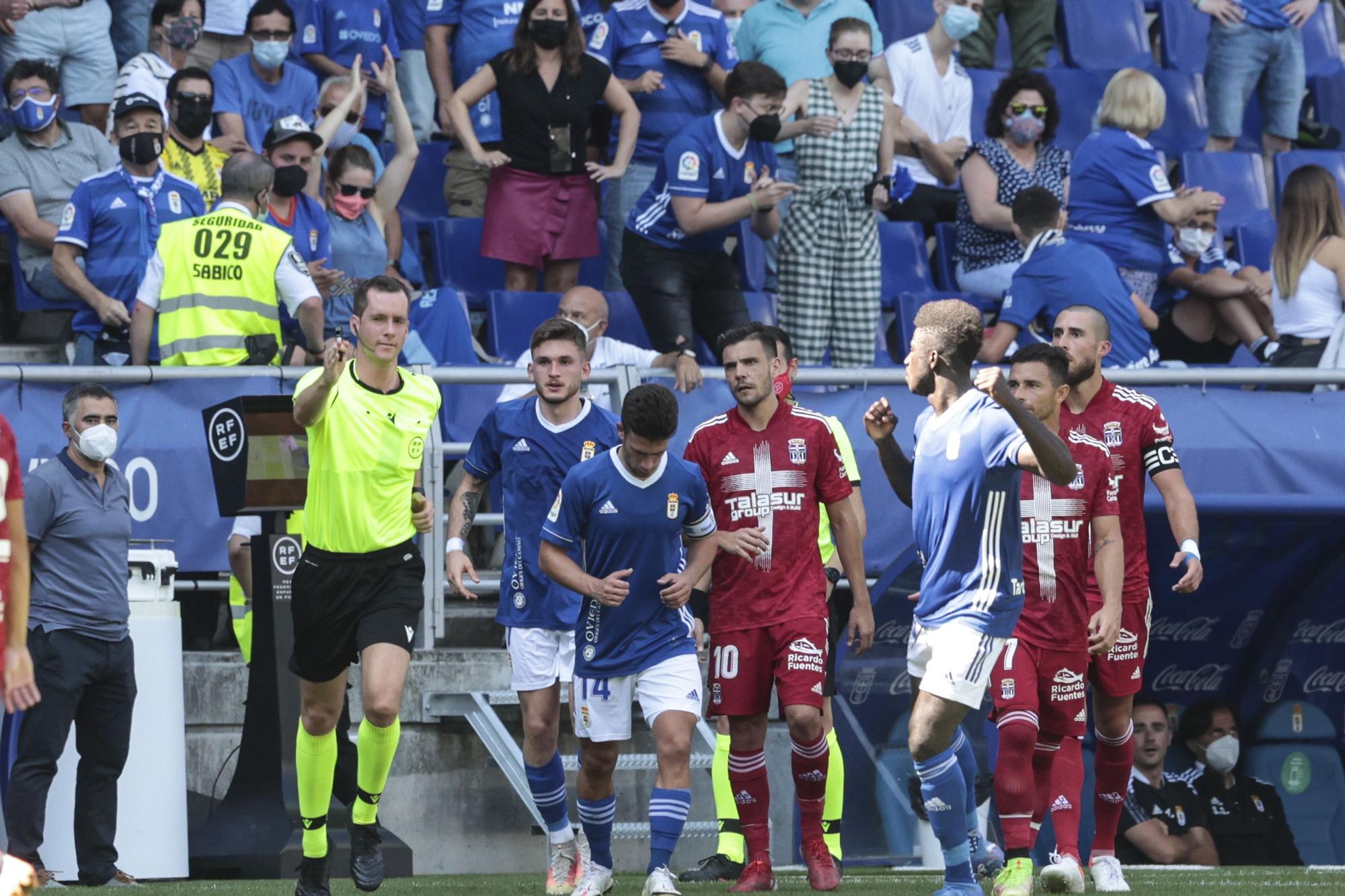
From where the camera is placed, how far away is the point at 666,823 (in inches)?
305

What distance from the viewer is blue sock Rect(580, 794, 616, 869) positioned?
26.8 feet

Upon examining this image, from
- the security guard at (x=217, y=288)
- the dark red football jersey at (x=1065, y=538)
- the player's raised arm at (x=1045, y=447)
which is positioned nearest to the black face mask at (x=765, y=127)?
the security guard at (x=217, y=288)

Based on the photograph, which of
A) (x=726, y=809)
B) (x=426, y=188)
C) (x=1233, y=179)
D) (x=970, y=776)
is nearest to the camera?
(x=970, y=776)

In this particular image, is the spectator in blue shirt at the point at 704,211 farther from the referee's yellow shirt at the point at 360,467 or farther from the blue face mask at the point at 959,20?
the referee's yellow shirt at the point at 360,467

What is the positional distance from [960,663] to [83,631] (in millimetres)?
4332

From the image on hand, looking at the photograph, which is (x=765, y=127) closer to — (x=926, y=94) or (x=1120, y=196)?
(x=1120, y=196)

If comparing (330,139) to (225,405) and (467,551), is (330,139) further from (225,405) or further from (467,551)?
(225,405)

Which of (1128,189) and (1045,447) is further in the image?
(1128,189)

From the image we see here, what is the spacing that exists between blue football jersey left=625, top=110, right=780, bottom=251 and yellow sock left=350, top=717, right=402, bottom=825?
4729mm

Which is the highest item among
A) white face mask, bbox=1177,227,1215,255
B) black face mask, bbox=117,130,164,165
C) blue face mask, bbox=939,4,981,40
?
blue face mask, bbox=939,4,981,40

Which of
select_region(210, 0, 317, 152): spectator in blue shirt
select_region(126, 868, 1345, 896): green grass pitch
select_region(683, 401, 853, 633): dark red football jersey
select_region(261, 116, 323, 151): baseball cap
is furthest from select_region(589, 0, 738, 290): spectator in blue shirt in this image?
select_region(126, 868, 1345, 896): green grass pitch

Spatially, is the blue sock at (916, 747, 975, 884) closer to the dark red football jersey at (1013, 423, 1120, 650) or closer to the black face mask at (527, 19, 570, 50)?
the dark red football jersey at (1013, 423, 1120, 650)

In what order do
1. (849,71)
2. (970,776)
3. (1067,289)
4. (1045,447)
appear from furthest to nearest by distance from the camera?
(849,71)
(1067,289)
(970,776)
(1045,447)

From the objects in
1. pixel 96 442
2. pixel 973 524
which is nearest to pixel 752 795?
pixel 973 524
